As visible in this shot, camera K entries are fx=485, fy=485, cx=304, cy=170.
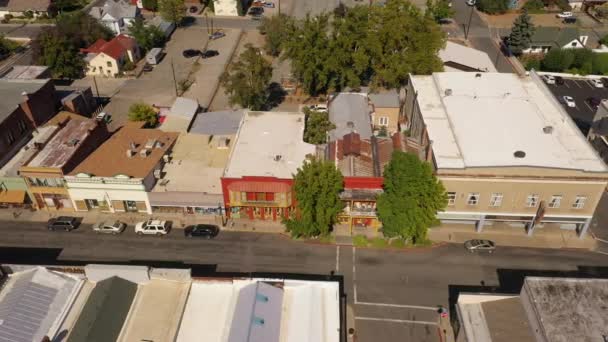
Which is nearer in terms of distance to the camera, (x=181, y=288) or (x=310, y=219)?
(x=181, y=288)

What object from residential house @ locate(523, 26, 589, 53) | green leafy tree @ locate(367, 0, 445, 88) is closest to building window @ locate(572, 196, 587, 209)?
green leafy tree @ locate(367, 0, 445, 88)

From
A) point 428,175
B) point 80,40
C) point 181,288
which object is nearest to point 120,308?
point 181,288

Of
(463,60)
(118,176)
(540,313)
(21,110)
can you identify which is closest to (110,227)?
(118,176)

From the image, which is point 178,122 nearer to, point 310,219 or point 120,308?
point 310,219

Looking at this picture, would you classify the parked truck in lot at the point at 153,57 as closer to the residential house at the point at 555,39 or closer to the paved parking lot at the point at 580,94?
the residential house at the point at 555,39

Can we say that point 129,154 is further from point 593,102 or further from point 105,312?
point 593,102

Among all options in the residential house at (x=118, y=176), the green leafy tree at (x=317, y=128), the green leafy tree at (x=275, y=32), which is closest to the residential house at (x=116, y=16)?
the green leafy tree at (x=275, y=32)
